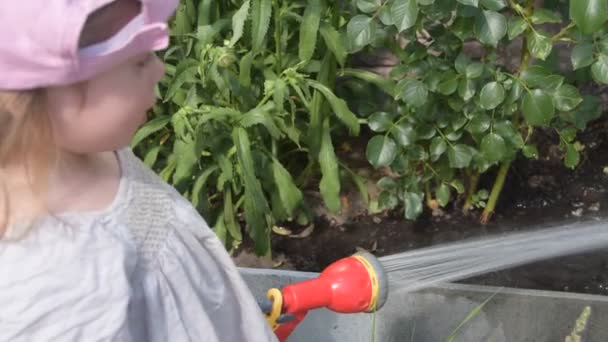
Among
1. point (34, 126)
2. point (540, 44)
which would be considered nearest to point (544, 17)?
point (540, 44)

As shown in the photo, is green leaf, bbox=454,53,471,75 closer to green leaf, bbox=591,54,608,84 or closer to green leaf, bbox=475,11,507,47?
green leaf, bbox=475,11,507,47

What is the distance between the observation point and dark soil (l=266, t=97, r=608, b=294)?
72.4 inches

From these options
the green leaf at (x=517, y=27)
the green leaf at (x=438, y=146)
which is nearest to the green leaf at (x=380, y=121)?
the green leaf at (x=438, y=146)

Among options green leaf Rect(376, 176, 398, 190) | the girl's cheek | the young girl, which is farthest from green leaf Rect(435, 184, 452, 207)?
the girl's cheek

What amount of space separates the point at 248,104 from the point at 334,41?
0.69 ft

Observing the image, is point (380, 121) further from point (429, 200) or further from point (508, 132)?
point (429, 200)

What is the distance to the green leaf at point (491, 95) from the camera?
1.38 m

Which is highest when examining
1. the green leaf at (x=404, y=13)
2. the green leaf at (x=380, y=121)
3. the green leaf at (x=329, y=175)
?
the green leaf at (x=404, y=13)

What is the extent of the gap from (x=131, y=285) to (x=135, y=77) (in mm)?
219

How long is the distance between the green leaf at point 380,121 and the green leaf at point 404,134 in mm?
16

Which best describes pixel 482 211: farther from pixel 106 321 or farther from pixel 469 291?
pixel 106 321

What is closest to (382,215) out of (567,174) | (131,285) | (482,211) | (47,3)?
(482,211)

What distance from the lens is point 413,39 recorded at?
1.45m

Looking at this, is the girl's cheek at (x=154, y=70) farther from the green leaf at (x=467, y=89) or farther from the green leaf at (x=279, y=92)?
the green leaf at (x=467, y=89)
